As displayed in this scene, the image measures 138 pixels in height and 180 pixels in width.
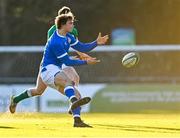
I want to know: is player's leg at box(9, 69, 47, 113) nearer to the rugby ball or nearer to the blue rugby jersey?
the blue rugby jersey

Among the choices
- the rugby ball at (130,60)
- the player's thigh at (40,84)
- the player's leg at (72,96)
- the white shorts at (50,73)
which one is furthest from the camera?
the rugby ball at (130,60)

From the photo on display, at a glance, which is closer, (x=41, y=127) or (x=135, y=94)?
(x=41, y=127)

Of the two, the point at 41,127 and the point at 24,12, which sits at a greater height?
the point at 41,127

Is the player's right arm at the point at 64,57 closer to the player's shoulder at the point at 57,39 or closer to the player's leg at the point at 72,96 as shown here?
the player's shoulder at the point at 57,39

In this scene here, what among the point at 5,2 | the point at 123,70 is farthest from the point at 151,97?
the point at 5,2

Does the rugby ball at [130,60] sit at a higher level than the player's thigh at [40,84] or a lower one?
higher

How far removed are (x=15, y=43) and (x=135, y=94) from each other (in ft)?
51.8

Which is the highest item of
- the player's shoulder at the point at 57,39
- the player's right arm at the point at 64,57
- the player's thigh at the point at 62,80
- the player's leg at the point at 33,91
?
the player's shoulder at the point at 57,39

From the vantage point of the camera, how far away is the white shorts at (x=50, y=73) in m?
15.3

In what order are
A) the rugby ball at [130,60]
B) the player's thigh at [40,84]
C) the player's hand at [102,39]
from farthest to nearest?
the rugby ball at [130,60]
the player's thigh at [40,84]
the player's hand at [102,39]

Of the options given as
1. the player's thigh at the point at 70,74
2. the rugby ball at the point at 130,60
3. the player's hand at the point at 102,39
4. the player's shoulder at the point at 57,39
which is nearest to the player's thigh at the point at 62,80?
the player's thigh at the point at 70,74

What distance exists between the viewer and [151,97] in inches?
1129

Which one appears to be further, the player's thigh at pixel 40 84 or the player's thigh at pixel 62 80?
the player's thigh at pixel 40 84

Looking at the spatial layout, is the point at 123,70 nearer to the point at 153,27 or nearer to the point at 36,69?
the point at 36,69
